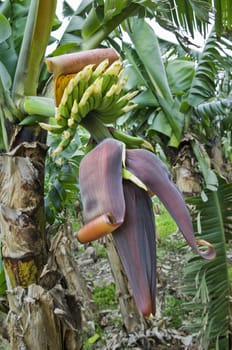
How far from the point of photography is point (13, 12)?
95 centimetres

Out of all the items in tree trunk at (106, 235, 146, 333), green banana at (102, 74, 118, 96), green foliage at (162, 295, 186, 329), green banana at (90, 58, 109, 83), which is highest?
green banana at (90, 58, 109, 83)

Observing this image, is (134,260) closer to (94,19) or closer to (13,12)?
(94,19)

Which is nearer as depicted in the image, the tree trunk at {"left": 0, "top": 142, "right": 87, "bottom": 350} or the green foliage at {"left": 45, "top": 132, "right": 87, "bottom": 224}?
the tree trunk at {"left": 0, "top": 142, "right": 87, "bottom": 350}

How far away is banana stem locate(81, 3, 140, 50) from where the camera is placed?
800 mm

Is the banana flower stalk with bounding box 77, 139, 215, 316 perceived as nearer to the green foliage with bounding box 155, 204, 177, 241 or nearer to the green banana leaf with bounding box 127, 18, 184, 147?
the green banana leaf with bounding box 127, 18, 184, 147

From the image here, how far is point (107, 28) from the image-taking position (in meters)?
0.83

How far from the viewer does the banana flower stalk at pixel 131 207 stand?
0.39 metres

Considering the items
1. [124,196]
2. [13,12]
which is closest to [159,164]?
[124,196]

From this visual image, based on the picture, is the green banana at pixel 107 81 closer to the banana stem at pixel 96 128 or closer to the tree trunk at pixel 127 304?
the banana stem at pixel 96 128

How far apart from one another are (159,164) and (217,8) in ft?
1.89

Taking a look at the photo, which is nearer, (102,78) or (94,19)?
(102,78)

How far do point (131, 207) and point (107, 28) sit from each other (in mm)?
538

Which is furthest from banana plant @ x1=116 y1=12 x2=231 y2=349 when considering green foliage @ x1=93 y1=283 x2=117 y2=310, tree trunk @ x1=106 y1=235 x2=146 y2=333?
green foliage @ x1=93 y1=283 x2=117 y2=310

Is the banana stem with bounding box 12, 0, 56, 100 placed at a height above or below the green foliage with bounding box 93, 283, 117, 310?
above
